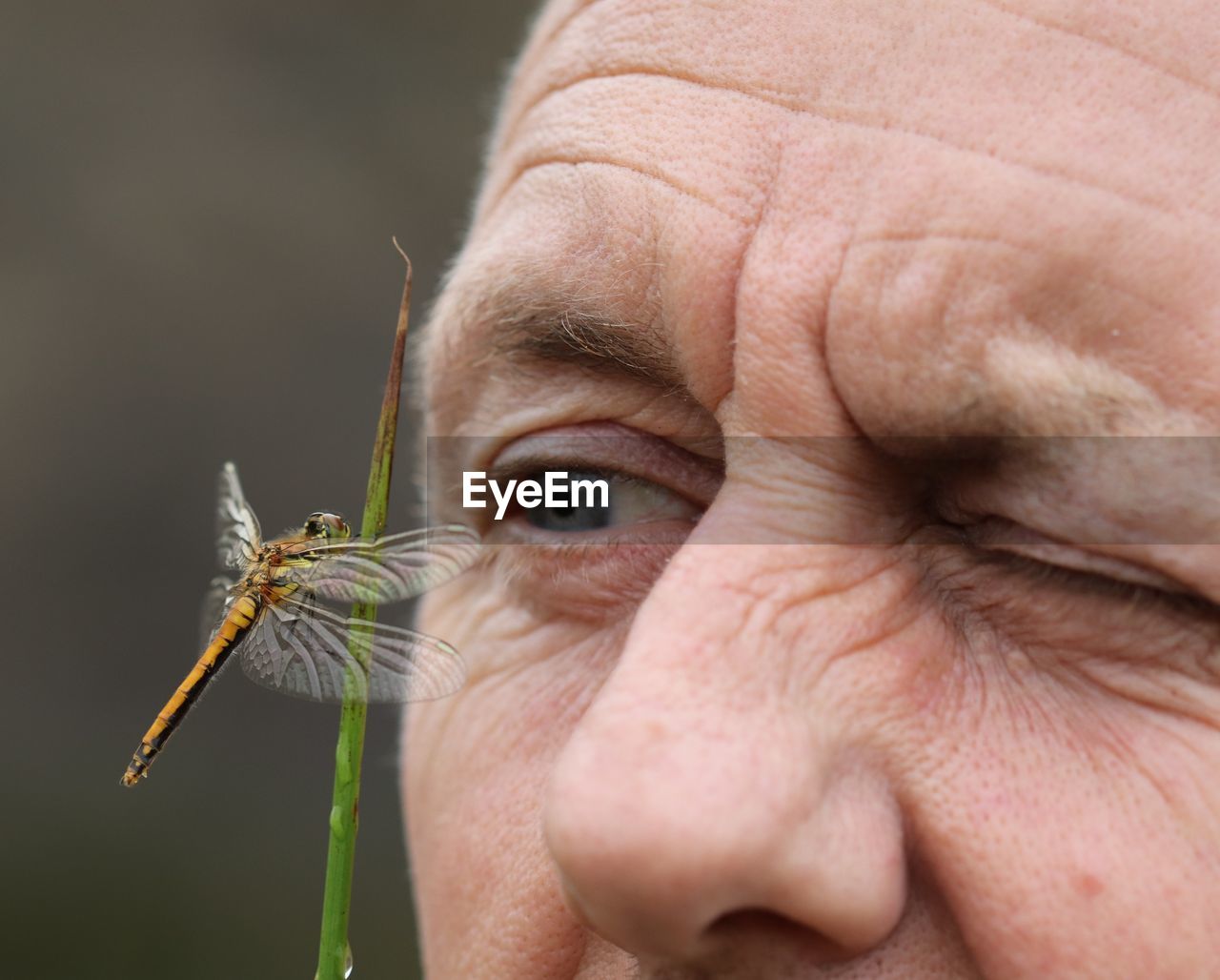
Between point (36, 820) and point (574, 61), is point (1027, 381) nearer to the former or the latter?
point (574, 61)

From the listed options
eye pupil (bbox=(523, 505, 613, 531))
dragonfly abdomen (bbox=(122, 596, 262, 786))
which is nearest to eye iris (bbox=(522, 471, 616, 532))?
eye pupil (bbox=(523, 505, 613, 531))

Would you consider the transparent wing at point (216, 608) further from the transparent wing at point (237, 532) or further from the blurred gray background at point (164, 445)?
the blurred gray background at point (164, 445)

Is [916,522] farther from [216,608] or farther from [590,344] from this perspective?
[216,608]

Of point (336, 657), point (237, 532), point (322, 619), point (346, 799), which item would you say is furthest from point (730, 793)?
point (237, 532)

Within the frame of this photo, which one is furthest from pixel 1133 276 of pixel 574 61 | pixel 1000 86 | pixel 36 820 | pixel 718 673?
pixel 36 820

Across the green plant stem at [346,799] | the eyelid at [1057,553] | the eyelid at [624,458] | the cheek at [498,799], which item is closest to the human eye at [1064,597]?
the eyelid at [1057,553]
